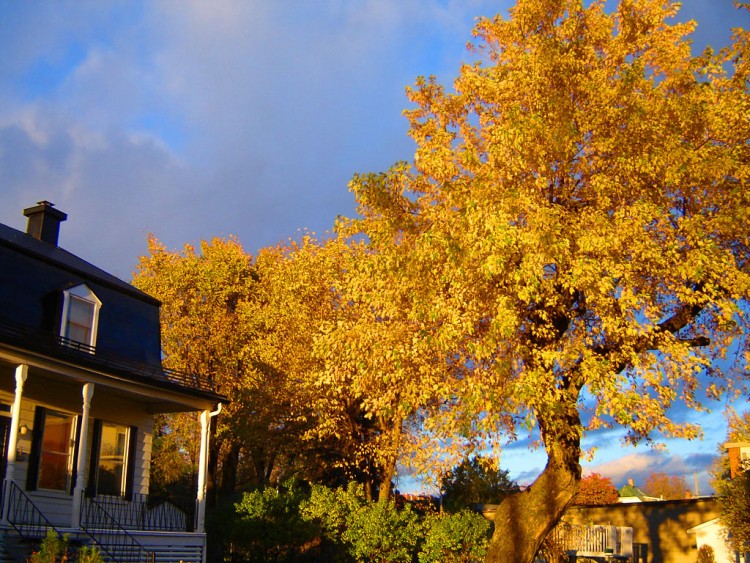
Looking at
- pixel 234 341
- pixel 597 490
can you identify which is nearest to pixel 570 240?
pixel 234 341

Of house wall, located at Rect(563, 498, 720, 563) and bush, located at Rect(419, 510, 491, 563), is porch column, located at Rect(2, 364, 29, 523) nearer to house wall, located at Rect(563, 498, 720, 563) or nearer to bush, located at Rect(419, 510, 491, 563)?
bush, located at Rect(419, 510, 491, 563)

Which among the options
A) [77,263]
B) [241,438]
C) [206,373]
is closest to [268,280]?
[206,373]

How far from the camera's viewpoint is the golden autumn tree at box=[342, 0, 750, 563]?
42.4 feet

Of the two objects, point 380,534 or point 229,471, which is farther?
point 229,471

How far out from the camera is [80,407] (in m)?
17.7

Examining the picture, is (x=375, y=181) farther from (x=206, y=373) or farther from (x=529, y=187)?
(x=206, y=373)

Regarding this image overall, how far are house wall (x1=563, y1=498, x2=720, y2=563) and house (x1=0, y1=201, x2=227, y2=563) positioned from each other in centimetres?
1668

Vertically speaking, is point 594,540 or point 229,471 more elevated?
point 229,471

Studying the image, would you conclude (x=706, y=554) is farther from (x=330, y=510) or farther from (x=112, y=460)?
(x=112, y=460)

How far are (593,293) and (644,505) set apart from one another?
21.5 meters

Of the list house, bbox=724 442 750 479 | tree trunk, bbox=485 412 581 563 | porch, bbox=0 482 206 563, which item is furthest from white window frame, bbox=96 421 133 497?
house, bbox=724 442 750 479

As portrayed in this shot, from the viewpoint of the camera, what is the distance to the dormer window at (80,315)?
17.5m

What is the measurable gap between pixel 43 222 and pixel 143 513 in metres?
8.96

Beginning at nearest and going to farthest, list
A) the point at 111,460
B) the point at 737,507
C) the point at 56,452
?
the point at 56,452
the point at 111,460
the point at 737,507
